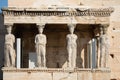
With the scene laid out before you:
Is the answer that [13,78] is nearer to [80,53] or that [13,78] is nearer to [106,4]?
[80,53]

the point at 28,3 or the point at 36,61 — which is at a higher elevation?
the point at 28,3

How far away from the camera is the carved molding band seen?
24.2 metres

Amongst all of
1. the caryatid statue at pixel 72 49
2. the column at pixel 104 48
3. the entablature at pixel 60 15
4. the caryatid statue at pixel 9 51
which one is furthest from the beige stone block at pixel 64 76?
the entablature at pixel 60 15

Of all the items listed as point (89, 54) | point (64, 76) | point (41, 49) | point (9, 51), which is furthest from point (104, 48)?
point (9, 51)

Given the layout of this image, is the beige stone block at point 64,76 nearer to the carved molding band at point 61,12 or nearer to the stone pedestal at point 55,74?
the stone pedestal at point 55,74

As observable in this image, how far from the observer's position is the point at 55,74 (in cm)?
2397

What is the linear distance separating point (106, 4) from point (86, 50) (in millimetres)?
2057

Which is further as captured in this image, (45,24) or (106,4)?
(106,4)

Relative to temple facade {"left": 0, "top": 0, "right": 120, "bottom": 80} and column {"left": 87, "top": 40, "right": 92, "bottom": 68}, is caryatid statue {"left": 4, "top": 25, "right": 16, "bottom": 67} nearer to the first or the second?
temple facade {"left": 0, "top": 0, "right": 120, "bottom": 80}

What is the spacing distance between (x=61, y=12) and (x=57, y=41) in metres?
2.12

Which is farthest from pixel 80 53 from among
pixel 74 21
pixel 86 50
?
pixel 74 21

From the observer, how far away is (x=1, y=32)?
27.2m

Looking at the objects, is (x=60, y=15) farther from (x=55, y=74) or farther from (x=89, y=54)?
(x=89, y=54)

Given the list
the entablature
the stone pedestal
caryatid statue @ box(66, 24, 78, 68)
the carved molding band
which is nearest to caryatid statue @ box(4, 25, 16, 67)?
the stone pedestal
